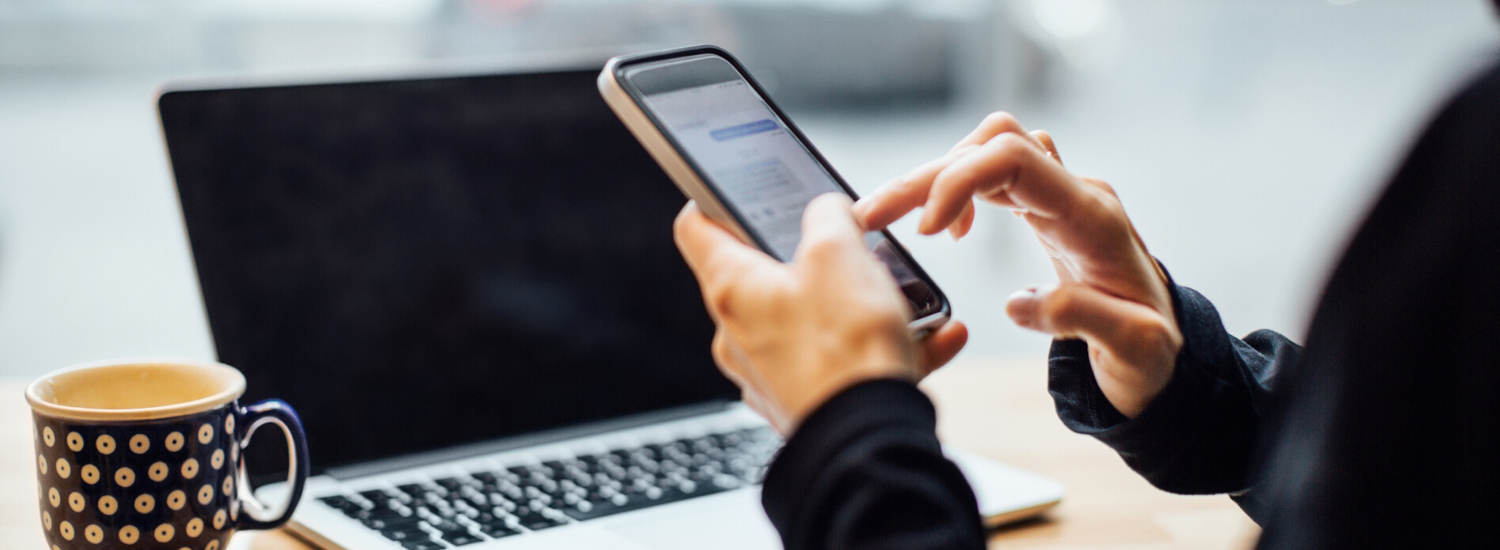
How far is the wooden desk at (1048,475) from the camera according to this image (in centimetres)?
60

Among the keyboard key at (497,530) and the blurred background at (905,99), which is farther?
the blurred background at (905,99)

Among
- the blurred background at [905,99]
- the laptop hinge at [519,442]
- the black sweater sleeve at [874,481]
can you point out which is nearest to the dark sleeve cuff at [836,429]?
the black sweater sleeve at [874,481]

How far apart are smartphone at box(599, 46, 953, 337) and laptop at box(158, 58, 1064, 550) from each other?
0.16 m

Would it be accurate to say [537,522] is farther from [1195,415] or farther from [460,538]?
[1195,415]

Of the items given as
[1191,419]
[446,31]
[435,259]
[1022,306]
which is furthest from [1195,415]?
[446,31]

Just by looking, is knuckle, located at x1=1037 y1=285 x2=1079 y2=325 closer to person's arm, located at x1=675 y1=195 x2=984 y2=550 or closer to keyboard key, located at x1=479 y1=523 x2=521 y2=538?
person's arm, located at x1=675 y1=195 x2=984 y2=550

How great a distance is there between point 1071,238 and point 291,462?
39 centimetres

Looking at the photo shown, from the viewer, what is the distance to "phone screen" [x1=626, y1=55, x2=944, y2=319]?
490 mm

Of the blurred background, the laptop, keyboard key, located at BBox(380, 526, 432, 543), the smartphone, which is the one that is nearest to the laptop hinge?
the laptop

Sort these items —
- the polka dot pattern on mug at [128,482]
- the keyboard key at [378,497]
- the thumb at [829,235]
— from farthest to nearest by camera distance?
the keyboard key at [378,497], the polka dot pattern on mug at [128,482], the thumb at [829,235]

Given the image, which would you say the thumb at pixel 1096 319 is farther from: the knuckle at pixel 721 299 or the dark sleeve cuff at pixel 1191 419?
the knuckle at pixel 721 299

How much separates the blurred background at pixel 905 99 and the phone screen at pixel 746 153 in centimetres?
146

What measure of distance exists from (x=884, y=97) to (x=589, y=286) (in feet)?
6.62

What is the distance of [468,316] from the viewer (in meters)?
0.73
